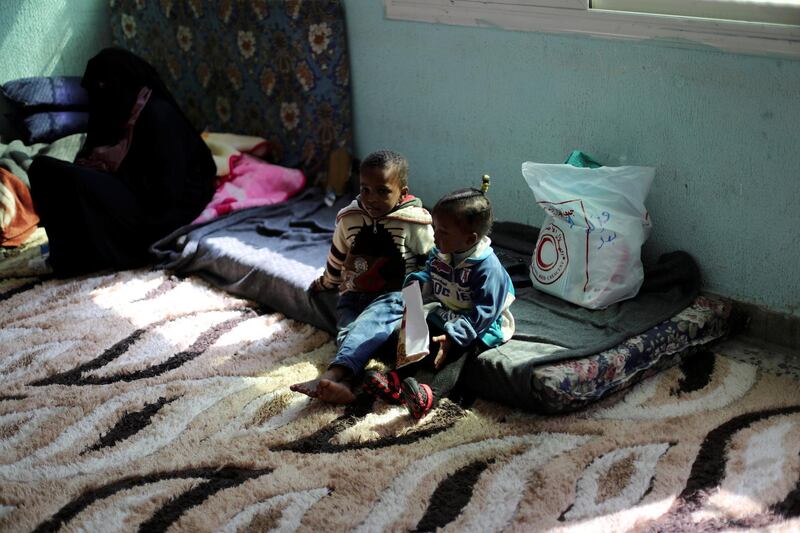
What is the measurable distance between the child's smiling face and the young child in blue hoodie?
246 millimetres

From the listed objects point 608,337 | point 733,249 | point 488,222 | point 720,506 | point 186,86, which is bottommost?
point 720,506

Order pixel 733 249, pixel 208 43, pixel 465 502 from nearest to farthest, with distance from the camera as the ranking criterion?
1. pixel 465 502
2. pixel 733 249
3. pixel 208 43

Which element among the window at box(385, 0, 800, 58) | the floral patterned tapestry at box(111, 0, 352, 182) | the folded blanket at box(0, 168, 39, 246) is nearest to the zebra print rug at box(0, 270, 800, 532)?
the window at box(385, 0, 800, 58)

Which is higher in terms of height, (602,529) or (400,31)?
(400,31)

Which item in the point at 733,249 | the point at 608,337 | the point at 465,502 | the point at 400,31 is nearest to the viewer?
the point at 465,502

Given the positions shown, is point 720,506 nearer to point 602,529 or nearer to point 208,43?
point 602,529

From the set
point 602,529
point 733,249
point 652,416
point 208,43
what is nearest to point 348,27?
point 208,43

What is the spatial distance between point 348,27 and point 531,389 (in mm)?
2254

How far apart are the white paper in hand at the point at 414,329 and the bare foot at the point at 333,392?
19cm

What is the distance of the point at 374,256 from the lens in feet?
9.97

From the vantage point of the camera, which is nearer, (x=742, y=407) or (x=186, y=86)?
(x=742, y=407)

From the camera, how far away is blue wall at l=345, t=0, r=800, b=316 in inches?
114

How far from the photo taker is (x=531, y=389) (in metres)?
2.63

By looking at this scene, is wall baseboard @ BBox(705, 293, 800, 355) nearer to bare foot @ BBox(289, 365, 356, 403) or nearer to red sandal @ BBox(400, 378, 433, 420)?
red sandal @ BBox(400, 378, 433, 420)
